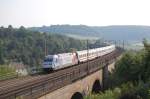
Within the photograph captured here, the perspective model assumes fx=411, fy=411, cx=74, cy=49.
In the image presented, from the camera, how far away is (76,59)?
8500 centimetres

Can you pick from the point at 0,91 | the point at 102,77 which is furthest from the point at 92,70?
the point at 0,91

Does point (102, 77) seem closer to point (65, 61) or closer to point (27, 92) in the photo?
point (65, 61)

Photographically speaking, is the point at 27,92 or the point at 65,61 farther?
the point at 65,61

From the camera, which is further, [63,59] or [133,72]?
[63,59]

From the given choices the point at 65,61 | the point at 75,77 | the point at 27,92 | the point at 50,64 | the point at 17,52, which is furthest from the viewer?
the point at 17,52

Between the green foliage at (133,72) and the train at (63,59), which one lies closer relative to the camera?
the green foliage at (133,72)

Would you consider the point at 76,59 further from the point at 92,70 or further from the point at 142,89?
the point at 142,89

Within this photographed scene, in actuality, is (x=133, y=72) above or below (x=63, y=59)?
below

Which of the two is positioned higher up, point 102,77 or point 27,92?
point 27,92

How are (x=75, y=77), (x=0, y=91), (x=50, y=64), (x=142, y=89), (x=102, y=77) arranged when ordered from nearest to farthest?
(x=0, y=91), (x=142, y=89), (x=75, y=77), (x=50, y=64), (x=102, y=77)

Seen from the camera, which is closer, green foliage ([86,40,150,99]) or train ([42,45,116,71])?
green foliage ([86,40,150,99])

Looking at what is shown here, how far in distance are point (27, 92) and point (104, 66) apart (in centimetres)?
4908

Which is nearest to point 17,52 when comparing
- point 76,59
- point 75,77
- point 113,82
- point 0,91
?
point 76,59

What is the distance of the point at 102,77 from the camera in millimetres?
82250
